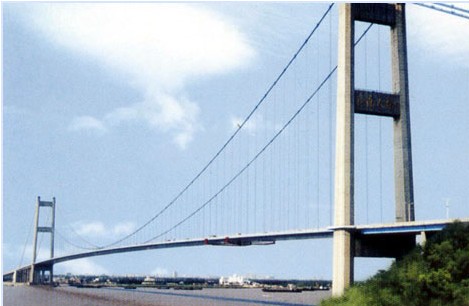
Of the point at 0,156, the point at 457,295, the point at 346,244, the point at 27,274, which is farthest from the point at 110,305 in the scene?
the point at 27,274

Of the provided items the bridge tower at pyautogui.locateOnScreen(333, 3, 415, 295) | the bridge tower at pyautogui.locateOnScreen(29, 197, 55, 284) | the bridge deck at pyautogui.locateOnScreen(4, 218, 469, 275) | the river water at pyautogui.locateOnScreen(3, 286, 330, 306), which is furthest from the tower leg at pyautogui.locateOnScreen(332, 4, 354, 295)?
the bridge tower at pyautogui.locateOnScreen(29, 197, 55, 284)

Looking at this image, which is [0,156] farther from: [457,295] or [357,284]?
[357,284]

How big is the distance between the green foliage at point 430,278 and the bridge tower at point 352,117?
6727 millimetres

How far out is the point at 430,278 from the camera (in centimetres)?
2394

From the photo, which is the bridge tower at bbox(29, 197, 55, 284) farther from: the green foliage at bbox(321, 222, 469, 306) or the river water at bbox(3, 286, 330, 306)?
the green foliage at bbox(321, 222, 469, 306)

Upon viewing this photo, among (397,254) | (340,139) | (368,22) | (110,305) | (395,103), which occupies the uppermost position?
(368,22)

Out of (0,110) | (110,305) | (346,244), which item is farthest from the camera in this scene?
(110,305)

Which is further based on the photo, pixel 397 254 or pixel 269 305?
pixel 269 305

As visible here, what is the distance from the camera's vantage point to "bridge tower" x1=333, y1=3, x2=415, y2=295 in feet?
109

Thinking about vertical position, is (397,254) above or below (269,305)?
above

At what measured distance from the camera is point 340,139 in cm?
3431

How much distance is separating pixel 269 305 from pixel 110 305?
13.0m

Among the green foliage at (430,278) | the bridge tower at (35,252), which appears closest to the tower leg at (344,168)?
the green foliage at (430,278)

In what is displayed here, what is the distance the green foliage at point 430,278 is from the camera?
23.4 metres
